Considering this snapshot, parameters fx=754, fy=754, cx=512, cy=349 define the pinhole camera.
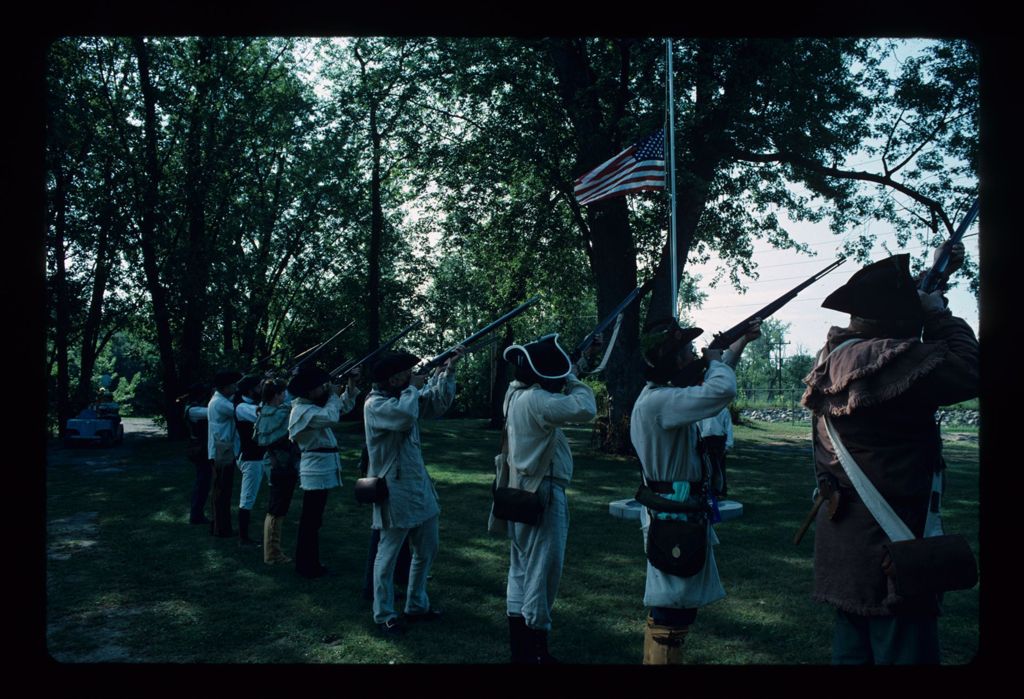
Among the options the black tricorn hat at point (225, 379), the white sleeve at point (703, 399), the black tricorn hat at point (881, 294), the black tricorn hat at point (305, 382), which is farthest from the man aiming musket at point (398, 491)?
the black tricorn hat at point (225, 379)

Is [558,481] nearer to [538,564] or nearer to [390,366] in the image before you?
[538,564]

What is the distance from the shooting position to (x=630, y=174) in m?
10.4

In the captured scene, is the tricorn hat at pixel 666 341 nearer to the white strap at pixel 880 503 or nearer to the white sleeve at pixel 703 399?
the white sleeve at pixel 703 399

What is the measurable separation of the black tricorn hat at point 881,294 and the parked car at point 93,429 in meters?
23.6

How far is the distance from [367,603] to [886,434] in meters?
4.92

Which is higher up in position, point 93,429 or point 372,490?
point 372,490

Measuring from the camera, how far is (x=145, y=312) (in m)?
31.9

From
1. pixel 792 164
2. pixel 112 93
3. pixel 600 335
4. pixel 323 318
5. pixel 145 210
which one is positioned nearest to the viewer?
pixel 600 335

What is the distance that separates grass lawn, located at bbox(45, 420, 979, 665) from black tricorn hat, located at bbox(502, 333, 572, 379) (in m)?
2.04

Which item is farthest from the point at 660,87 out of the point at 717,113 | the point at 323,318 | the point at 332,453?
the point at 323,318

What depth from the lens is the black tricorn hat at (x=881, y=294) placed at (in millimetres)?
3465

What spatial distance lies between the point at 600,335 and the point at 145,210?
2328 centimetres

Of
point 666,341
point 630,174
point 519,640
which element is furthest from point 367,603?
point 630,174

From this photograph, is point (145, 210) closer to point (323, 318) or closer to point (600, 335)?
point (323, 318)
